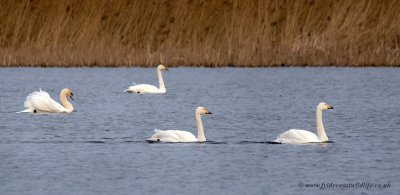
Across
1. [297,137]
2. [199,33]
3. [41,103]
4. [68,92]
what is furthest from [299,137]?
[199,33]

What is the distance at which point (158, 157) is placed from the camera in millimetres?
14883

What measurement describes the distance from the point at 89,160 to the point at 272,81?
16335 millimetres

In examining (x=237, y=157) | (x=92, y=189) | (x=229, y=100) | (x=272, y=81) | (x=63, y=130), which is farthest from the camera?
(x=272, y=81)

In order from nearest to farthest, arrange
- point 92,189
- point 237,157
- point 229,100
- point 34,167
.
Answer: point 92,189 < point 34,167 < point 237,157 < point 229,100

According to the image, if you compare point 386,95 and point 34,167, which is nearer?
point 34,167

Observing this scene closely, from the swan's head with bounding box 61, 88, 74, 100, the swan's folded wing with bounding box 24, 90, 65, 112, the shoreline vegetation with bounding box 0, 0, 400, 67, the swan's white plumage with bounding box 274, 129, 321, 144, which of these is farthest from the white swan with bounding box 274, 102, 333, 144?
the shoreline vegetation with bounding box 0, 0, 400, 67

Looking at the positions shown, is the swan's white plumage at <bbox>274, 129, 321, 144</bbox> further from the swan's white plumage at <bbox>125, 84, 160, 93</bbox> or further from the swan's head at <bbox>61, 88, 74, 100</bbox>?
the swan's white plumage at <bbox>125, 84, 160, 93</bbox>

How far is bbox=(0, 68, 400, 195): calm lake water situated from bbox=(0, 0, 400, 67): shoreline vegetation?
1.02 metres

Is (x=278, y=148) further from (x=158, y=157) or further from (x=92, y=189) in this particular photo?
(x=92, y=189)

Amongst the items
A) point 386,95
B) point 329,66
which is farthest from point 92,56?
point 386,95

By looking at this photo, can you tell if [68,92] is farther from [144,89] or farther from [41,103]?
[144,89]

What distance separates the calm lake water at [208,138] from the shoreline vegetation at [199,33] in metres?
1.02

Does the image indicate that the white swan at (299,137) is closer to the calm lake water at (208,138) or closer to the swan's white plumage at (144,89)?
the calm lake water at (208,138)

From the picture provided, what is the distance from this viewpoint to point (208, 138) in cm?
1720
